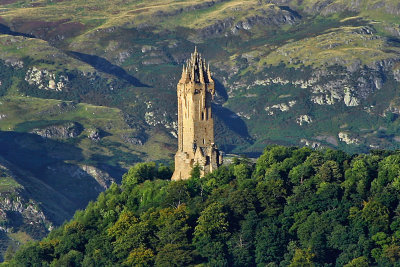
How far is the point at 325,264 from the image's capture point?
199750mm

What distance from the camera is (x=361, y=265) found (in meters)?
195

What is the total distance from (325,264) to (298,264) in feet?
12.4

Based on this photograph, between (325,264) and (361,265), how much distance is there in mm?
5951

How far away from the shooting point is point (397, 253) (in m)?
197

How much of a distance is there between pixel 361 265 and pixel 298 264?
719 cm

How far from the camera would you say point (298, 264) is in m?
198

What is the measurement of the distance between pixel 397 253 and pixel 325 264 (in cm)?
840
